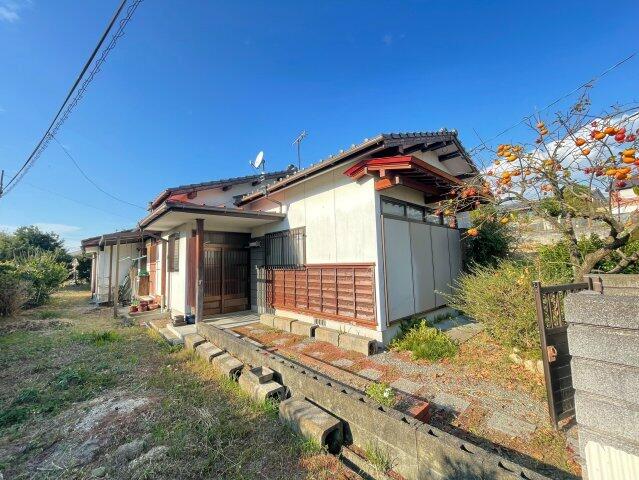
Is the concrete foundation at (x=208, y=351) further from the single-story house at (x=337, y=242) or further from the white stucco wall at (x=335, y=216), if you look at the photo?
the white stucco wall at (x=335, y=216)

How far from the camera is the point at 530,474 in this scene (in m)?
1.84

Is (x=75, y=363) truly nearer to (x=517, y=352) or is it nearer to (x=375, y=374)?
(x=375, y=374)

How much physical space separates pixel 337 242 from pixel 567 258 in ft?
15.3

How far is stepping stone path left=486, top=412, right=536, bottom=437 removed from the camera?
2.87 m

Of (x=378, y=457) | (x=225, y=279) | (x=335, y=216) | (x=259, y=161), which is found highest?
(x=259, y=161)

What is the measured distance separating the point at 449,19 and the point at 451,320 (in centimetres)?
725

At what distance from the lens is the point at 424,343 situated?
5.17m

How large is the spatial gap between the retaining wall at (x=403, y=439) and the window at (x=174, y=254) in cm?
648

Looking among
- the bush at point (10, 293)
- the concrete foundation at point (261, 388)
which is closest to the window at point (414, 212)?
the concrete foundation at point (261, 388)

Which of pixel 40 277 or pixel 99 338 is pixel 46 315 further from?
pixel 99 338

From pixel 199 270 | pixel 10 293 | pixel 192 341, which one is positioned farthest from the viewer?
pixel 10 293

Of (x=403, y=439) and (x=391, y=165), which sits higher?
(x=391, y=165)

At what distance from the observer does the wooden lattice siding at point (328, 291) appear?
18.8 ft

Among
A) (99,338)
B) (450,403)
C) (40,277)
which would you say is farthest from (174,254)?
(40,277)
